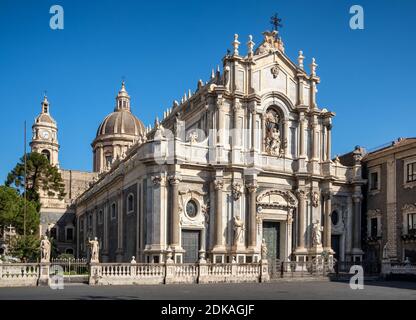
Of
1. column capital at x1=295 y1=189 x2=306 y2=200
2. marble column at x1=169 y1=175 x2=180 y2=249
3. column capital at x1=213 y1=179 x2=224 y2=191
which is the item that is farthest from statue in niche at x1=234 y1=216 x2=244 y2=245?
column capital at x1=295 y1=189 x2=306 y2=200

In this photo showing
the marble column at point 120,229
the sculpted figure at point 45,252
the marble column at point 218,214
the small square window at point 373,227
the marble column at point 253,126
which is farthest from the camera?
the small square window at point 373,227

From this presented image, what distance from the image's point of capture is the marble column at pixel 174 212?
32719mm

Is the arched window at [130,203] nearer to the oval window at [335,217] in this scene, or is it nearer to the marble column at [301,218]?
the marble column at [301,218]

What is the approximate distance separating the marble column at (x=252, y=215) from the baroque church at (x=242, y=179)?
6 cm

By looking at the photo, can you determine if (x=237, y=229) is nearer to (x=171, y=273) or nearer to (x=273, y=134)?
(x=171, y=273)

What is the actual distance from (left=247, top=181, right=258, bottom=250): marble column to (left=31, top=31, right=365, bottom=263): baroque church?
65mm

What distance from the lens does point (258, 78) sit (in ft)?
124

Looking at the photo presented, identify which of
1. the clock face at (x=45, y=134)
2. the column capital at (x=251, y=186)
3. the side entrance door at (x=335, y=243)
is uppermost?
the clock face at (x=45, y=134)

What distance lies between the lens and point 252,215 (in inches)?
1399

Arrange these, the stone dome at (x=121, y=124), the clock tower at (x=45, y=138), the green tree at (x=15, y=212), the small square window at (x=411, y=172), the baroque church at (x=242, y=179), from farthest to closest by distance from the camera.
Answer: the stone dome at (x=121, y=124), the clock tower at (x=45, y=138), the green tree at (x=15, y=212), the small square window at (x=411, y=172), the baroque church at (x=242, y=179)

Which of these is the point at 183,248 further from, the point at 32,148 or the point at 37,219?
the point at 32,148

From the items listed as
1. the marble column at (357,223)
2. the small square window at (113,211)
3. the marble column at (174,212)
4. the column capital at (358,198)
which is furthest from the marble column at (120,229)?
the column capital at (358,198)

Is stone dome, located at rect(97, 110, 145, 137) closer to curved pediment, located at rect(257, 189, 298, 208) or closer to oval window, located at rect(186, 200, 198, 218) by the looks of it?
curved pediment, located at rect(257, 189, 298, 208)
